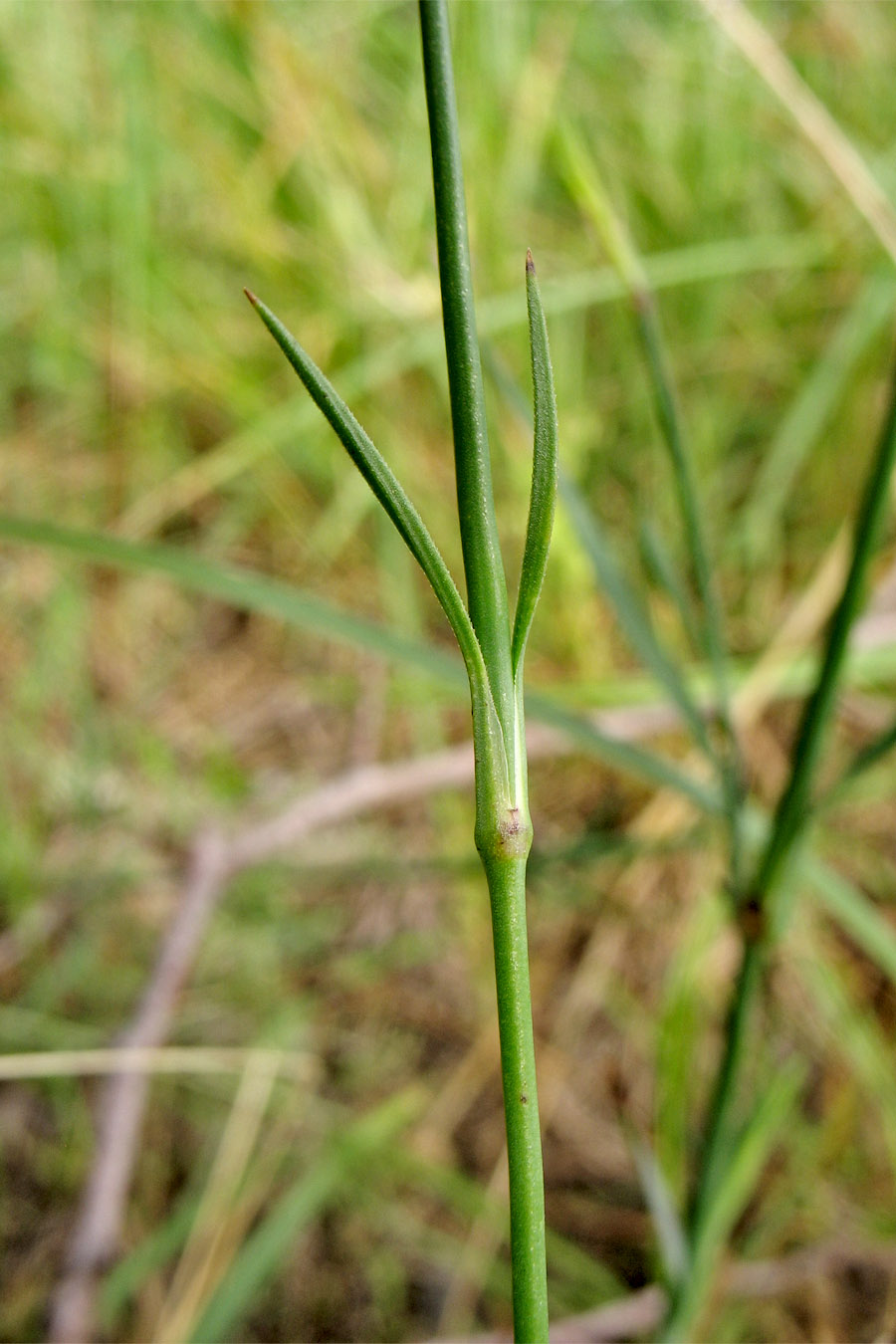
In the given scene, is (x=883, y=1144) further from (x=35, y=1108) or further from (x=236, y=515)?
(x=236, y=515)

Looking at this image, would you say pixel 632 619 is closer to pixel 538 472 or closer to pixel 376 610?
pixel 538 472

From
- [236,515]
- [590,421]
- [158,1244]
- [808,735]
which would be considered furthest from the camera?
[236,515]

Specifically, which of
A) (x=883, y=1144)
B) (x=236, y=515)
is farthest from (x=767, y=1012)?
(x=236, y=515)

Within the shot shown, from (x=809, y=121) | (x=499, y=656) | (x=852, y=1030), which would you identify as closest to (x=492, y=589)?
(x=499, y=656)

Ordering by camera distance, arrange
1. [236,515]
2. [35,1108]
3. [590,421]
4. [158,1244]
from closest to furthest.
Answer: [158,1244], [35,1108], [590,421], [236,515]

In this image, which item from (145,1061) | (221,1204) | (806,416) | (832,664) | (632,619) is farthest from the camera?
(806,416)

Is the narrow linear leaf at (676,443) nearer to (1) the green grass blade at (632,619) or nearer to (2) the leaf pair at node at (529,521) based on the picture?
(1) the green grass blade at (632,619)
